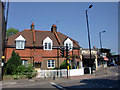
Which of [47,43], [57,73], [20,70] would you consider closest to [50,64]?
[47,43]

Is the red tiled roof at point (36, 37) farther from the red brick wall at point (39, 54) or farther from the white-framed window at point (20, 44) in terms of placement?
the red brick wall at point (39, 54)

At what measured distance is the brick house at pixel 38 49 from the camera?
24.4m

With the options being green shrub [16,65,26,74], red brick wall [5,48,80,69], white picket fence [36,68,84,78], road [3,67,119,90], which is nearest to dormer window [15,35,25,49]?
red brick wall [5,48,80,69]

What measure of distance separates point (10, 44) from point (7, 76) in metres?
8.05

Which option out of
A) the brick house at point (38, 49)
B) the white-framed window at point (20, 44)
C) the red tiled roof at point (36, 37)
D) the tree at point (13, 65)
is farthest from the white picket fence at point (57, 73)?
the white-framed window at point (20, 44)

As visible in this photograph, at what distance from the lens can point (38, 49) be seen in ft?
83.1

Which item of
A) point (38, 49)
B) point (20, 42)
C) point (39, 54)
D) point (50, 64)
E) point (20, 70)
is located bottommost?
point (20, 70)

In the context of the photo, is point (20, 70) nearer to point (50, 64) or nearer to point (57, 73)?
point (57, 73)

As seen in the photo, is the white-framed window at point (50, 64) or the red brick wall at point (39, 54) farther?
the white-framed window at point (50, 64)

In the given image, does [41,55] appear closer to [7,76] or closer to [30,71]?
[30,71]

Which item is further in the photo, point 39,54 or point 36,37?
point 36,37

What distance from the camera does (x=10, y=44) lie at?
2438 centimetres

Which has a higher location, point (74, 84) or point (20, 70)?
point (20, 70)

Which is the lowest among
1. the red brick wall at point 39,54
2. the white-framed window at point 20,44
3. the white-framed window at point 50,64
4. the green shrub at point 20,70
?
the green shrub at point 20,70
